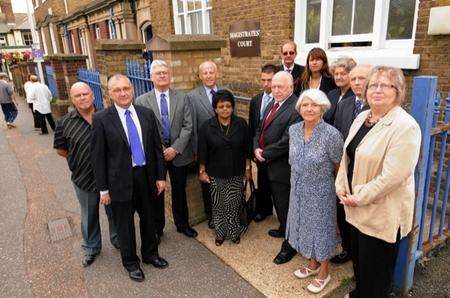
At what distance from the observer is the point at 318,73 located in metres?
3.49

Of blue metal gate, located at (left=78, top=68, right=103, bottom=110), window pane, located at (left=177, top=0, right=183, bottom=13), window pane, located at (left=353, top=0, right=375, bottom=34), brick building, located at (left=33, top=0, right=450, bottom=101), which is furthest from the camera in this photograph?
window pane, located at (left=177, top=0, right=183, bottom=13)

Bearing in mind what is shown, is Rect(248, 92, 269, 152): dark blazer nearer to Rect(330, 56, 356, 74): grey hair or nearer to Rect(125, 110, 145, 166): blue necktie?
Rect(330, 56, 356, 74): grey hair

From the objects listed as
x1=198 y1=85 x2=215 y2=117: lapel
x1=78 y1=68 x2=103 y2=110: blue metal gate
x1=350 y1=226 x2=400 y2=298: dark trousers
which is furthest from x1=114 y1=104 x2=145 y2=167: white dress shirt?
x1=78 y1=68 x2=103 y2=110: blue metal gate

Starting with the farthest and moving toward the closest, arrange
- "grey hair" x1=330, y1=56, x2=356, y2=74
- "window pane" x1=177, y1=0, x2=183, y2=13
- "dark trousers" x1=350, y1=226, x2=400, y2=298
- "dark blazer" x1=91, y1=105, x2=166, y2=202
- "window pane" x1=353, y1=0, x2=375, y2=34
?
"window pane" x1=177, y1=0, x2=183, y2=13
"window pane" x1=353, y1=0, x2=375, y2=34
"grey hair" x1=330, y1=56, x2=356, y2=74
"dark blazer" x1=91, y1=105, x2=166, y2=202
"dark trousers" x1=350, y1=226, x2=400, y2=298

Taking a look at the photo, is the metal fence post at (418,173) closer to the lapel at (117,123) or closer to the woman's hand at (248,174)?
the woman's hand at (248,174)

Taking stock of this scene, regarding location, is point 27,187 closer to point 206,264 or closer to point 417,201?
point 206,264

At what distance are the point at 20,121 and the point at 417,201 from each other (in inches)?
520

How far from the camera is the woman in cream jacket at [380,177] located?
196 cm

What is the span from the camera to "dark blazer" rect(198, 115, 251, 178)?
3.23 m

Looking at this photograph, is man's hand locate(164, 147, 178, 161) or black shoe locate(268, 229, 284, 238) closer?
man's hand locate(164, 147, 178, 161)

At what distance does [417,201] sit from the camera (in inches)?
102

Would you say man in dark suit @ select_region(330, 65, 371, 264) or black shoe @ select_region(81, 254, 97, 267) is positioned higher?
man in dark suit @ select_region(330, 65, 371, 264)

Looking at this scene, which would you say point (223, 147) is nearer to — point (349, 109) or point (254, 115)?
point (254, 115)

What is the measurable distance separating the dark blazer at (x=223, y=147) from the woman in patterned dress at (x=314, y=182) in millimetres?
696
